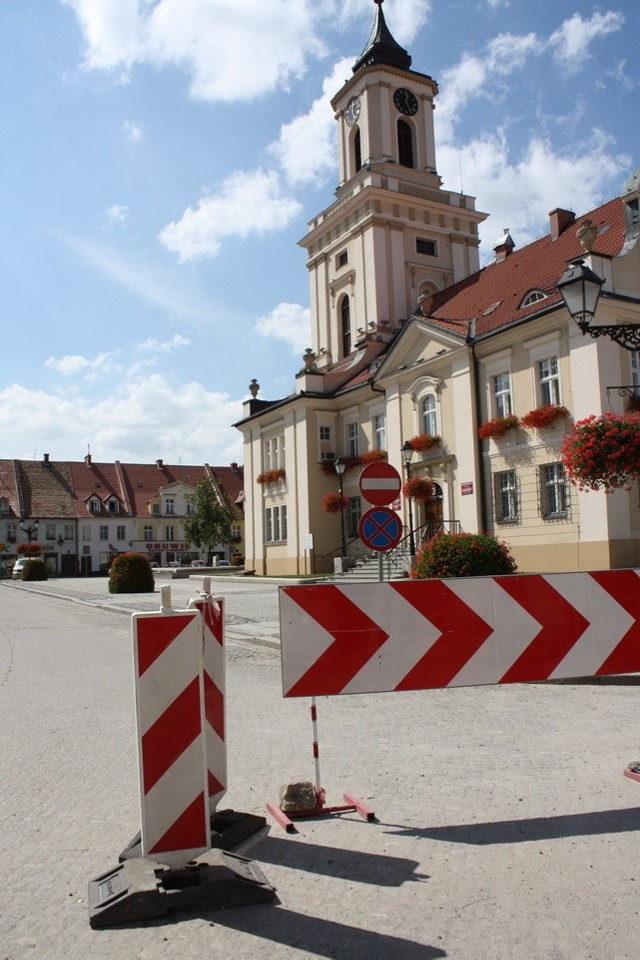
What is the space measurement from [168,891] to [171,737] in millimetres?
680


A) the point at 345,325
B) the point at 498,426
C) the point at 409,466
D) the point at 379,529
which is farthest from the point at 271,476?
the point at 379,529

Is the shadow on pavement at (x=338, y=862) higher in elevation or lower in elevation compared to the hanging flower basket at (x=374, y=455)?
lower

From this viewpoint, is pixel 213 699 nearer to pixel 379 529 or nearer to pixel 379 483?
pixel 379 483

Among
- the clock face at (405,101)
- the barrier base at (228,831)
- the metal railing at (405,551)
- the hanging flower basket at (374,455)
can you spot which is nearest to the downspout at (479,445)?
the metal railing at (405,551)

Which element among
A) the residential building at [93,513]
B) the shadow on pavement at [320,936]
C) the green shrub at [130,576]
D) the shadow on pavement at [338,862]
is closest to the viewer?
the shadow on pavement at [320,936]

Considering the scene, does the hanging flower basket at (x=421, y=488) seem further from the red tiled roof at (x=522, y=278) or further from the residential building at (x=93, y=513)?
the residential building at (x=93, y=513)

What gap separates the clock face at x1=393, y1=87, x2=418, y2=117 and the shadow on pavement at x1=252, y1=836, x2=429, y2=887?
40.7 metres

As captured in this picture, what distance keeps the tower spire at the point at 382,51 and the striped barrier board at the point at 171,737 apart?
4098 centimetres

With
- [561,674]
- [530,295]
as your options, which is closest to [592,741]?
[561,674]

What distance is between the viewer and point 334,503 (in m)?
34.7

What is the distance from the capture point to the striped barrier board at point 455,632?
5371mm

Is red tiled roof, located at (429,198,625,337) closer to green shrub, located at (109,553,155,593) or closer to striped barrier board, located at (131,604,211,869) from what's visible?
green shrub, located at (109,553,155,593)

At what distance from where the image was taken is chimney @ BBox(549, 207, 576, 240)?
30.1m

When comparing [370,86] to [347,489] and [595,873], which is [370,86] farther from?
[595,873]
